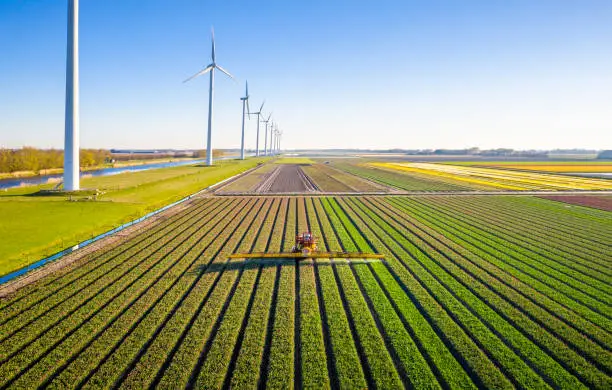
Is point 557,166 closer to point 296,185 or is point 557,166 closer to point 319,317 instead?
point 296,185

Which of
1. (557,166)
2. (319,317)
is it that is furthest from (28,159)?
(557,166)

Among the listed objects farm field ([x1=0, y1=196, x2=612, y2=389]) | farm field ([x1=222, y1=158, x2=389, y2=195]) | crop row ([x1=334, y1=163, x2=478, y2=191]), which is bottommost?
farm field ([x1=0, y1=196, x2=612, y2=389])

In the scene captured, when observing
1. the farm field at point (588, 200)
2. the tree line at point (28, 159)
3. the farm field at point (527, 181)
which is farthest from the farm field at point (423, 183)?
the tree line at point (28, 159)

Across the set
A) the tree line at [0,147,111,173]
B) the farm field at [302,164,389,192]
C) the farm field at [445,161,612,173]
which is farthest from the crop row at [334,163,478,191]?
the tree line at [0,147,111,173]

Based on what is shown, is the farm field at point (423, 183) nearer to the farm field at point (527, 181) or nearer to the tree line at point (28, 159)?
the farm field at point (527, 181)

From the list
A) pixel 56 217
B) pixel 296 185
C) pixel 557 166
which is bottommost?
pixel 56 217

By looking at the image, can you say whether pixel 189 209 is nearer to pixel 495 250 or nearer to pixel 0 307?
pixel 0 307

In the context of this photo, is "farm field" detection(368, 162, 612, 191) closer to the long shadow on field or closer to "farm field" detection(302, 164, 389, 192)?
"farm field" detection(302, 164, 389, 192)

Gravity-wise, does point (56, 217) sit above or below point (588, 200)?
below

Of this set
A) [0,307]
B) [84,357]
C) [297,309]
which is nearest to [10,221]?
[0,307]
